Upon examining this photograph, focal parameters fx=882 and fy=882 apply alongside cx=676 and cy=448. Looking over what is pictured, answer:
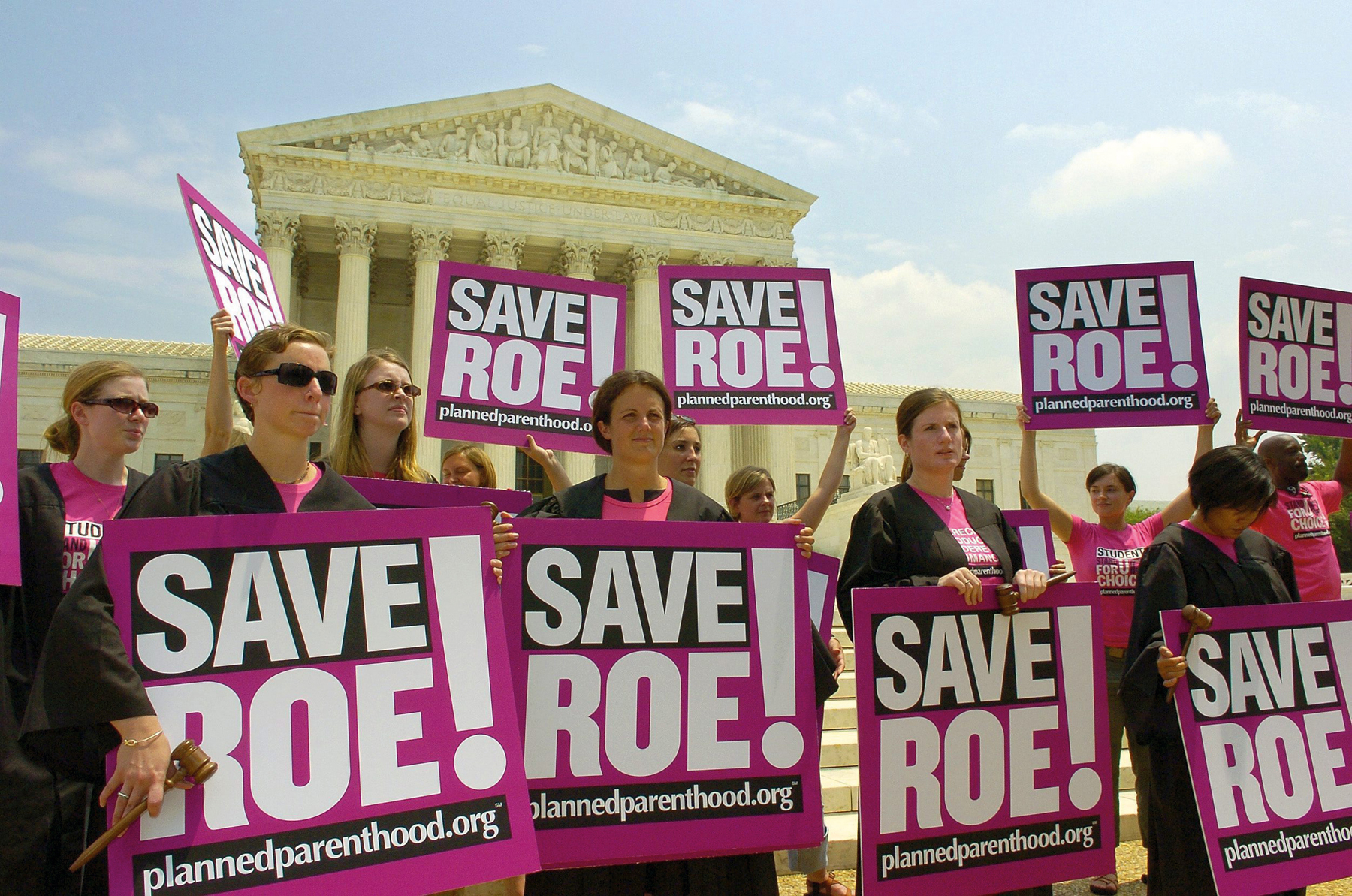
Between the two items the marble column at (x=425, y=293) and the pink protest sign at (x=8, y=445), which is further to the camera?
the marble column at (x=425, y=293)

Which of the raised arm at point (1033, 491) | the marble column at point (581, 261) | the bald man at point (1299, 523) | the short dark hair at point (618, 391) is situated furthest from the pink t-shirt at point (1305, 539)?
the marble column at point (581, 261)

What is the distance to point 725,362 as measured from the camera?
6309mm

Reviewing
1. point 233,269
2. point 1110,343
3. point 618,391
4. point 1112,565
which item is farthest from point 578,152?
point 618,391

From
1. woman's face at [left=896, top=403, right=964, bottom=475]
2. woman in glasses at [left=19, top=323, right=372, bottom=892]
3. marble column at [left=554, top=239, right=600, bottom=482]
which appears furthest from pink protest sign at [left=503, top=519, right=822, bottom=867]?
marble column at [left=554, top=239, right=600, bottom=482]

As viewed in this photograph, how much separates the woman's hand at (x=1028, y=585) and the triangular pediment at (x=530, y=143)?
36.5 meters

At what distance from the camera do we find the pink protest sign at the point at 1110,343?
21.8 ft

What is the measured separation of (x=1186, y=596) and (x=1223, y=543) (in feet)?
1.21

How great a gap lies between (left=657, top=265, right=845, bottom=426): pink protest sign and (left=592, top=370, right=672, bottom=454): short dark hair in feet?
7.27

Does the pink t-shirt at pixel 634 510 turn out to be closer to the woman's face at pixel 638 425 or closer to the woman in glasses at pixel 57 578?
the woman's face at pixel 638 425

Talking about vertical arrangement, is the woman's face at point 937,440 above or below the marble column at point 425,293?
below

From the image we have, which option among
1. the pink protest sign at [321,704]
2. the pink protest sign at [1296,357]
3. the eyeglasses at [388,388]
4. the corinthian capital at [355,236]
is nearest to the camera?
the pink protest sign at [321,704]

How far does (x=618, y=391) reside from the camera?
379 centimetres

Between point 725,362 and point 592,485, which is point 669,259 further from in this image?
point 592,485

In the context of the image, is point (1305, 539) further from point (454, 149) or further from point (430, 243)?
point (454, 149)
